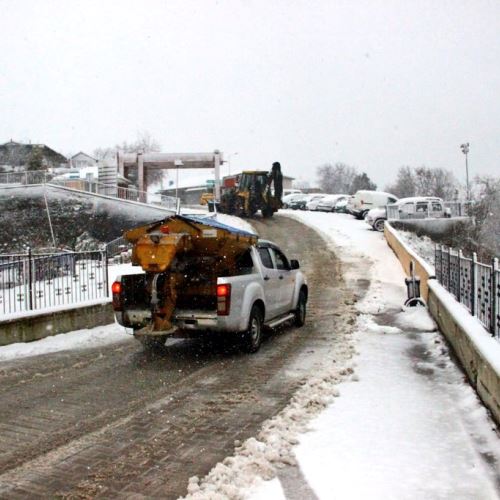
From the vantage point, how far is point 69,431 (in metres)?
5.90

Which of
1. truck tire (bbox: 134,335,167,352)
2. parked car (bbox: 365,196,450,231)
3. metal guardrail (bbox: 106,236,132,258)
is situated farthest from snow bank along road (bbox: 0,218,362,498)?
parked car (bbox: 365,196,450,231)

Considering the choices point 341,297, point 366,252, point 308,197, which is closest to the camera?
point 341,297

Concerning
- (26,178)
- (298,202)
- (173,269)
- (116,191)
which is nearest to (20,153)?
(26,178)

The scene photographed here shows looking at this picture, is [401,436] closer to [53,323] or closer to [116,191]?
[53,323]

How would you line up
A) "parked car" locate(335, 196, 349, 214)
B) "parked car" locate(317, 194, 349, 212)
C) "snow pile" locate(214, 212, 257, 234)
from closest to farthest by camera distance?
"snow pile" locate(214, 212, 257, 234) < "parked car" locate(335, 196, 349, 214) < "parked car" locate(317, 194, 349, 212)

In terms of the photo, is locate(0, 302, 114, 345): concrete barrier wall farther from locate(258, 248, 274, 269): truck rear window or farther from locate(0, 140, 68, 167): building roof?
locate(0, 140, 68, 167): building roof

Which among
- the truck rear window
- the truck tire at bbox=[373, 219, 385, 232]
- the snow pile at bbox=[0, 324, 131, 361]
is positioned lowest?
the snow pile at bbox=[0, 324, 131, 361]

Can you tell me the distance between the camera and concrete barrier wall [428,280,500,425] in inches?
235

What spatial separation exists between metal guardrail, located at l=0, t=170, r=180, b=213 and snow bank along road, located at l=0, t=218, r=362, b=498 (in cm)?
2972

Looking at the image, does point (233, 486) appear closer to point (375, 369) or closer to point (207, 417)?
point (207, 417)

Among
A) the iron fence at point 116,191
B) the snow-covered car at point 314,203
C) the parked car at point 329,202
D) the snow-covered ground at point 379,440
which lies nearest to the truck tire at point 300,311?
the snow-covered ground at point 379,440

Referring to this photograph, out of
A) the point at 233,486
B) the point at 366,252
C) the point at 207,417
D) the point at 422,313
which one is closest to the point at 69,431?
the point at 207,417

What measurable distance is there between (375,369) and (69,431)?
4295 millimetres

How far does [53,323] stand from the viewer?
35.8 ft
